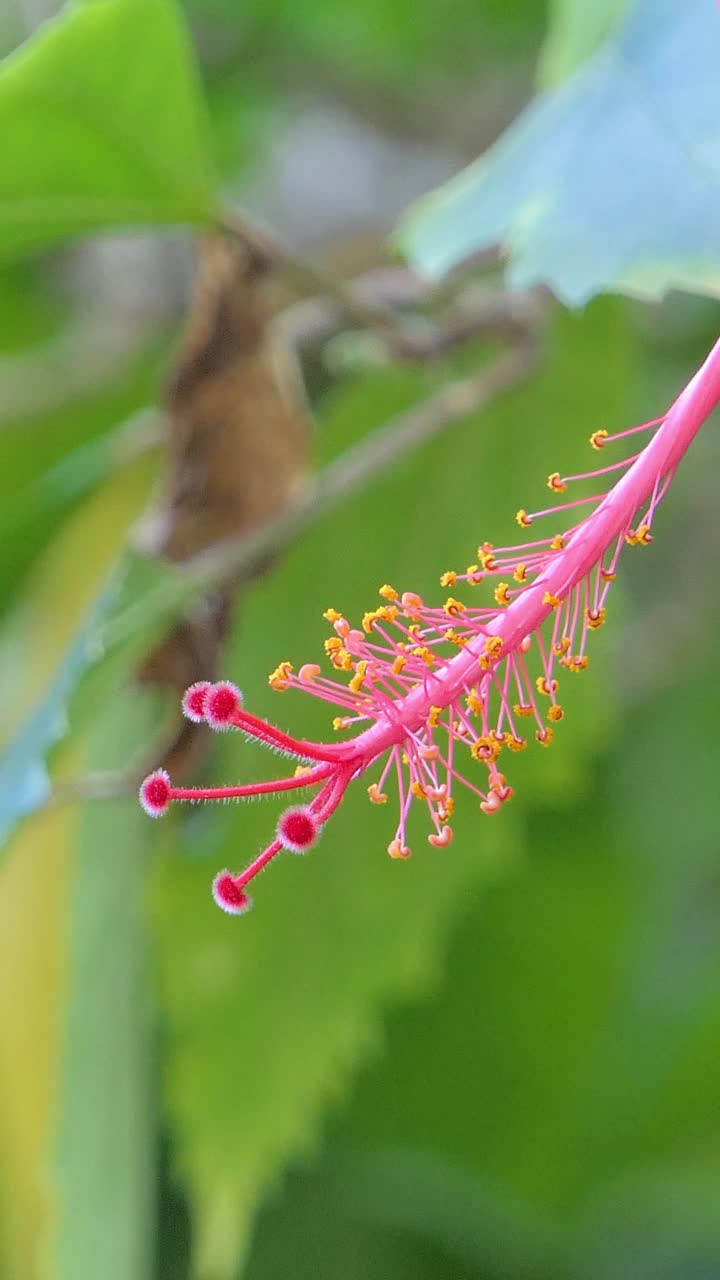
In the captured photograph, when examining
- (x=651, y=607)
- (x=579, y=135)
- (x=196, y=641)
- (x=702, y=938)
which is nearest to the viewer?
(x=579, y=135)

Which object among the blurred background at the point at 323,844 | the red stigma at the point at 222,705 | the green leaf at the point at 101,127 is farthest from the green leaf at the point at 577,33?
the red stigma at the point at 222,705

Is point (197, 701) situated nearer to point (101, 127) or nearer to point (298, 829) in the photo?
point (298, 829)

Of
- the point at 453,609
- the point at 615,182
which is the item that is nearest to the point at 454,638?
the point at 453,609

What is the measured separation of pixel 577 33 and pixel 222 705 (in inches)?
9.6

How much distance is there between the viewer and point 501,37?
80 centimetres

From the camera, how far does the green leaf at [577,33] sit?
0.38 meters

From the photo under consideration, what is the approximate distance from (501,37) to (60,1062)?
65 centimetres

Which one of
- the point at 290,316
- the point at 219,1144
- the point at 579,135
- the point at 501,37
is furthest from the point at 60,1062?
the point at 501,37

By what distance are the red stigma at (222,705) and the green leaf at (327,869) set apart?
27 cm

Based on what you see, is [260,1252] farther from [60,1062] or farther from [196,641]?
[196,641]

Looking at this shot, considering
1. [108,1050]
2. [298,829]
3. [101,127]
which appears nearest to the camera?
[298,829]

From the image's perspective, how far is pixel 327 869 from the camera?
60 centimetres

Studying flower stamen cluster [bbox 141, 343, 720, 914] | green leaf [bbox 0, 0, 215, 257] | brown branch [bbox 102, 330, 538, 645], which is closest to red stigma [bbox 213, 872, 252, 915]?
flower stamen cluster [bbox 141, 343, 720, 914]

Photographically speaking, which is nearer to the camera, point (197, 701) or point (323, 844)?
point (197, 701)
